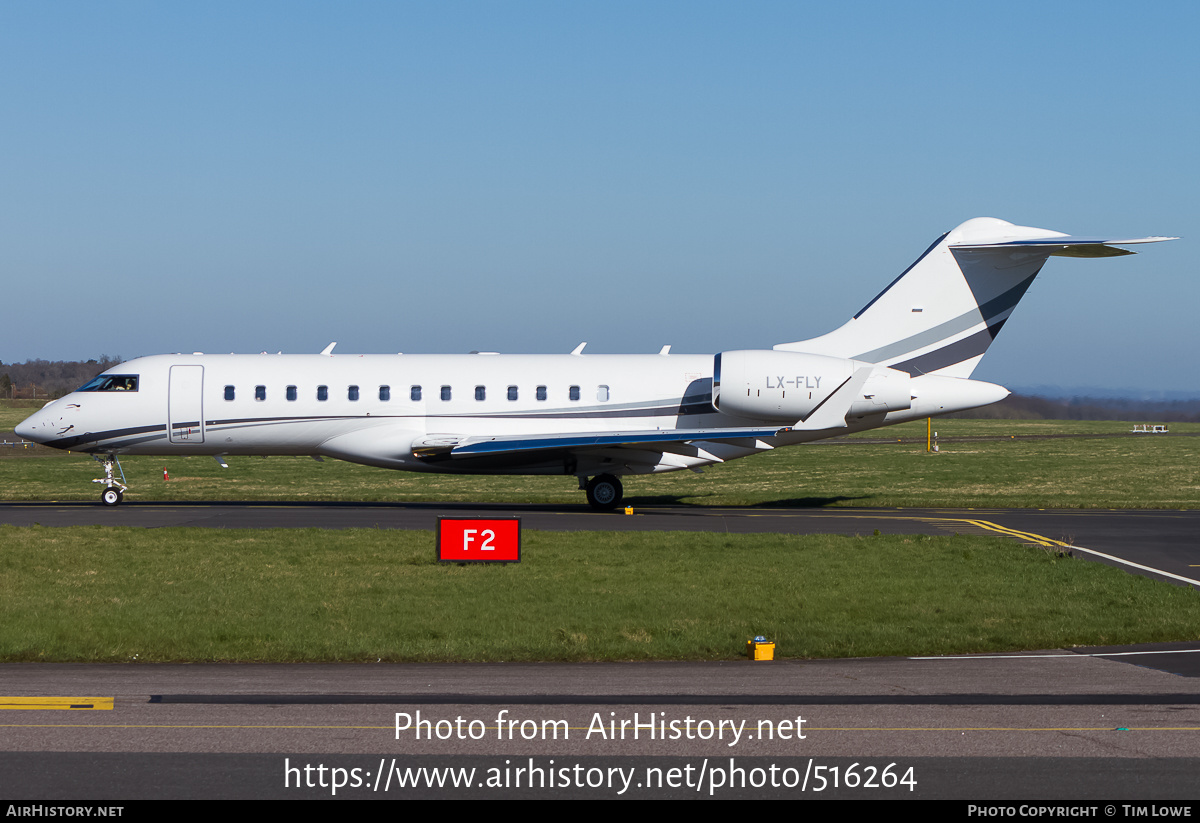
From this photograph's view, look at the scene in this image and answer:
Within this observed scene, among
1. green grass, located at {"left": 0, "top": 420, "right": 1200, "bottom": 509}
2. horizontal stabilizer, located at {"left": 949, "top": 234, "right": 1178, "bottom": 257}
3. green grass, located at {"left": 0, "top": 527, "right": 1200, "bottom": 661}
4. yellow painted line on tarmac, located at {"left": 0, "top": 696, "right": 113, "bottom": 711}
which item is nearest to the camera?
yellow painted line on tarmac, located at {"left": 0, "top": 696, "right": 113, "bottom": 711}

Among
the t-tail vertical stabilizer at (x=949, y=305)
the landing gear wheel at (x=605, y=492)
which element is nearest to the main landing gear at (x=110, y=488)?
the landing gear wheel at (x=605, y=492)

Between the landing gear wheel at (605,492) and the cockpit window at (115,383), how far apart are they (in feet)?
42.3

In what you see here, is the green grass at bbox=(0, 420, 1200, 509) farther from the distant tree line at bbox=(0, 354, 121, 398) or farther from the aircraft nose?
the distant tree line at bbox=(0, 354, 121, 398)

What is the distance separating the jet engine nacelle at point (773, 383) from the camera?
28.5m

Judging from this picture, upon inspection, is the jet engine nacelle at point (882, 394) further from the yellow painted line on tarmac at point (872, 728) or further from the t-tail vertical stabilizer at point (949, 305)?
the yellow painted line on tarmac at point (872, 728)

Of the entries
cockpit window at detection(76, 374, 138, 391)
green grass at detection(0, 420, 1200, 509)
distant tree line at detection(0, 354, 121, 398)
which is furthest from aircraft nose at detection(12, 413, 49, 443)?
distant tree line at detection(0, 354, 121, 398)

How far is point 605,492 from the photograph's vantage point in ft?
97.6

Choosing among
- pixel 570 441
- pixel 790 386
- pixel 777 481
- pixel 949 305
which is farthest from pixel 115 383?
pixel 777 481

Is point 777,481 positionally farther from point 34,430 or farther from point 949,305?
point 34,430

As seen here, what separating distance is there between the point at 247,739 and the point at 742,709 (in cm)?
439

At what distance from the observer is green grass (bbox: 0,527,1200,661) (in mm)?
13562

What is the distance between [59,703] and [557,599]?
24.8 feet

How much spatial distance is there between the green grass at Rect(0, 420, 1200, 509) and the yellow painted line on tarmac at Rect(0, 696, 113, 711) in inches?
883

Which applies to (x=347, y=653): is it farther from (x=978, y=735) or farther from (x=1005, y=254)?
(x=1005, y=254)
